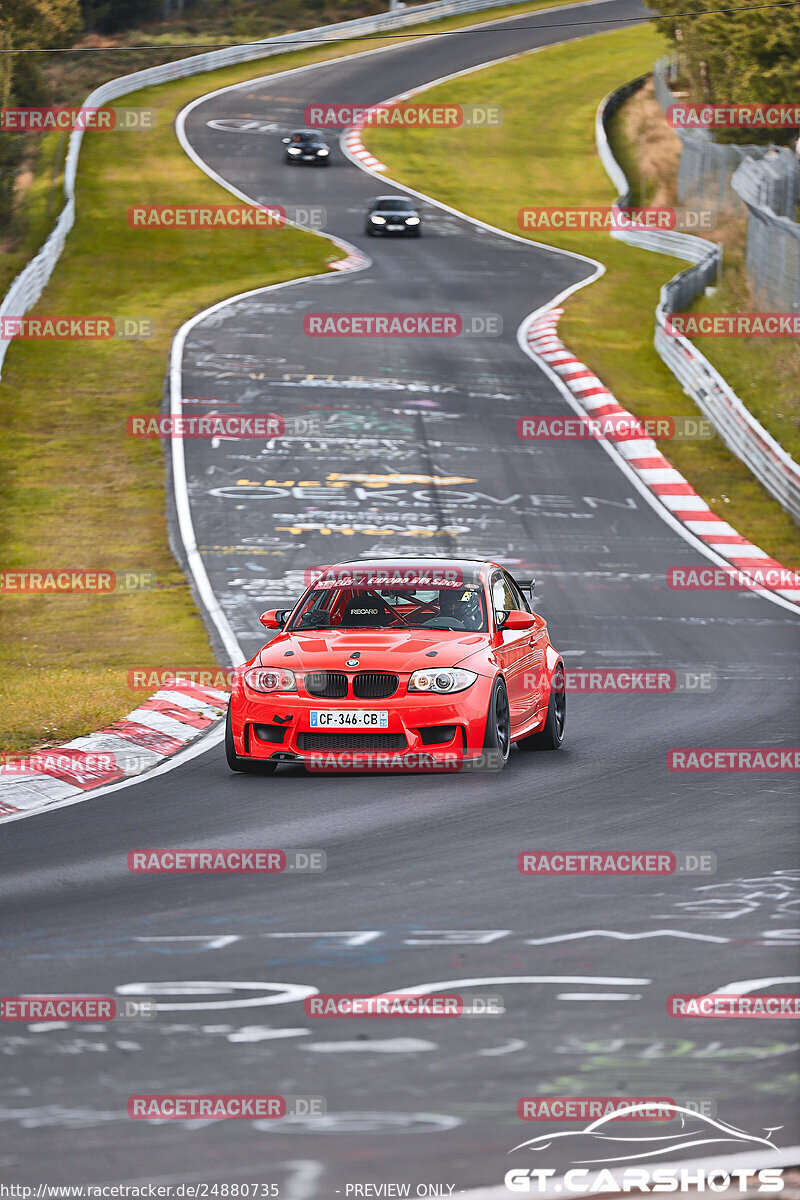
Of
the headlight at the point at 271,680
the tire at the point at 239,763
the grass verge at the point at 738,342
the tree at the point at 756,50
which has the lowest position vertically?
the grass verge at the point at 738,342

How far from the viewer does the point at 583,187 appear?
55.2 metres

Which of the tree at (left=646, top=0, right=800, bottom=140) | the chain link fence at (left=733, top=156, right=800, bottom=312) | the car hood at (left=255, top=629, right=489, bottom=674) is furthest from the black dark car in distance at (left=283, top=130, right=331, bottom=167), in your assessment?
the car hood at (left=255, top=629, right=489, bottom=674)

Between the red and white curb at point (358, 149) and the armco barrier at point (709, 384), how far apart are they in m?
13.4

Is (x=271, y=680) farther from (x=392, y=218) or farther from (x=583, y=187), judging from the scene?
(x=583, y=187)

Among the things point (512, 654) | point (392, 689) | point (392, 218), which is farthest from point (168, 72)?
point (392, 689)

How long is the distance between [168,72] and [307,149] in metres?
16.1

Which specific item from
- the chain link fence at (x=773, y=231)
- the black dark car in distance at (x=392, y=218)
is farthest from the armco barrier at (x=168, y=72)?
the chain link fence at (x=773, y=231)

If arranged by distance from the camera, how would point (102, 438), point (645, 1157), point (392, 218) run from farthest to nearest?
point (392, 218) → point (102, 438) → point (645, 1157)

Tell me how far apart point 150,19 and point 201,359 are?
59.4 m

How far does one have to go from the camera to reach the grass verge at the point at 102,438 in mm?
15945

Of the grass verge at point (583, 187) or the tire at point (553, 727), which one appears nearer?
the tire at point (553, 727)

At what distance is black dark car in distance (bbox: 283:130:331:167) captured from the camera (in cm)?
5491

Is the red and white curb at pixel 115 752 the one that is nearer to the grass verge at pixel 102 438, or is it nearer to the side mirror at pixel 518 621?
the grass verge at pixel 102 438

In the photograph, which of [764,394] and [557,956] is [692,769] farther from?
[764,394]
